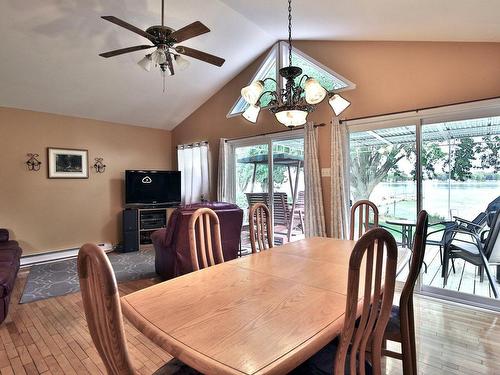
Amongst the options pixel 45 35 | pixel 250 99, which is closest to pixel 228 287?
pixel 250 99

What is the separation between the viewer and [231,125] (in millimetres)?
5348

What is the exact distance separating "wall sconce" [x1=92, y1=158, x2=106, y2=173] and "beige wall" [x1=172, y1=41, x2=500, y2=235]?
10.7 feet

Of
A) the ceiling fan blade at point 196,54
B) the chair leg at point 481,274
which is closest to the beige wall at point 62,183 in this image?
the ceiling fan blade at point 196,54

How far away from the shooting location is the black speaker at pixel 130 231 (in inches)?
213

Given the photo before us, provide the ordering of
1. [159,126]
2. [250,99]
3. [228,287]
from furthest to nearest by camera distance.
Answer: [159,126]
[250,99]
[228,287]

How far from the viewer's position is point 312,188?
13.3 feet

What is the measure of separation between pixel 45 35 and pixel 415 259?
4428mm

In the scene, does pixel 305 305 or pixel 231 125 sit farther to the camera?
pixel 231 125

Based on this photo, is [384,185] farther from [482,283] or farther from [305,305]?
[305,305]

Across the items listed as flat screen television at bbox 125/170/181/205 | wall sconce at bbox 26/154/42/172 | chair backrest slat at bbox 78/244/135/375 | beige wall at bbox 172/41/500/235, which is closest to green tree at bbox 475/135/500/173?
beige wall at bbox 172/41/500/235

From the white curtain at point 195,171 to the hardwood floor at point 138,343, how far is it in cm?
312

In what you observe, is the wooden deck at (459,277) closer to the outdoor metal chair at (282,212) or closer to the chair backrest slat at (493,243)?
the chair backrest slat at (493,243)

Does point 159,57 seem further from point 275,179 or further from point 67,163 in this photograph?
point 67,163

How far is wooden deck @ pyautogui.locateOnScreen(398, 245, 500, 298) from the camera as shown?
2.99 metres
